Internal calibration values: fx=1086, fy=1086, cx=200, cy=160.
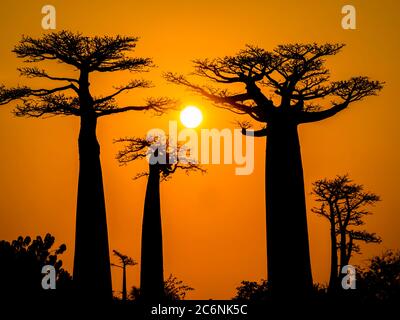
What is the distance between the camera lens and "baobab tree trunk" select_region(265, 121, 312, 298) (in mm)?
22484

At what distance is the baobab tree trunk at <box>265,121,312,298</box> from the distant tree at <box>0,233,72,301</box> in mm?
5324

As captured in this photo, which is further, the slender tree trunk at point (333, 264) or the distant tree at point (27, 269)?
the slender tree trunk at point (333, 264)

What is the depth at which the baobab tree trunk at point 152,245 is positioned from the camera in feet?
91.6

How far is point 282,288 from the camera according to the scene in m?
22.5

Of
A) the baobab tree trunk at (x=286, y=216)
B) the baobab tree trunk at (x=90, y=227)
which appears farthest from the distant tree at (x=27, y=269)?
the baobab tree trunk at (x=286, y=216)

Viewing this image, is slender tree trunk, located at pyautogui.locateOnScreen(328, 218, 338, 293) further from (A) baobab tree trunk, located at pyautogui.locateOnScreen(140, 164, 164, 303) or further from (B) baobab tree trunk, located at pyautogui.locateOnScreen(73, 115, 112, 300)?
(B) baobab tree trunk, located at pyautogui.locateOnScreen(73, 115, 112, 300)

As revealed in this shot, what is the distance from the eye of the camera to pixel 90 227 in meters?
24.1

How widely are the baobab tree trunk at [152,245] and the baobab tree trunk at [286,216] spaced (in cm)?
561

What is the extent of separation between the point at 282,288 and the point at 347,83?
4.93 m

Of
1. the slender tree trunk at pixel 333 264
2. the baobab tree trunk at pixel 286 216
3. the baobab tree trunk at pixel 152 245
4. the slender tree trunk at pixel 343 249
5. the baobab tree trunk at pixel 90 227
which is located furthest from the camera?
the slender tree trunk at pixel 343 249

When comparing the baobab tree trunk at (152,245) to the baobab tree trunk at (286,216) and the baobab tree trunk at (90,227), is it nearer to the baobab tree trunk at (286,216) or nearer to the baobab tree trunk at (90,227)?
the baobab tree trunk at (90,227)

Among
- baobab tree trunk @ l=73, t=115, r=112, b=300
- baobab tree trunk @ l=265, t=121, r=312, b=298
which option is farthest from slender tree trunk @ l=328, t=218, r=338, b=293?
baobab tree trunk @ l=73, t=115, r=112, b=300
